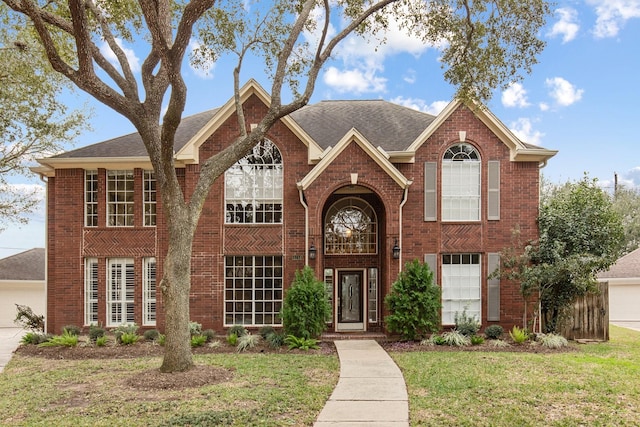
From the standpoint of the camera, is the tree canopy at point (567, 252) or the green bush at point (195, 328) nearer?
the tree canopy at point (567, 252)

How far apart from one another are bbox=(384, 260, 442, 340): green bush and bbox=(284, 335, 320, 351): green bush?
2.30 m

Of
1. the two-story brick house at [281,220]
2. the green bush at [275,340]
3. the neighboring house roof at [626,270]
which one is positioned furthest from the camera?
the neighboring house roof at [626,270]

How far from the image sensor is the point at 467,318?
15.5 m

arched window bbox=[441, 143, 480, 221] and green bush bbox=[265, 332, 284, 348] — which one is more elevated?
arched window bbox=[441, 143, 480, 221]

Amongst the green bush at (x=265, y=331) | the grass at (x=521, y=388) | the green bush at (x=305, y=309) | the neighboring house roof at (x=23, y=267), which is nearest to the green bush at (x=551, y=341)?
the grass at (x=521, y=388)

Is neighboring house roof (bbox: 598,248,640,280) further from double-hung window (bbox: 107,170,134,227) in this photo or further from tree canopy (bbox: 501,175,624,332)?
double-hung window (bbox: 107,170,134,227)

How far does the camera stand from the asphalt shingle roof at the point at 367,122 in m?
16.7

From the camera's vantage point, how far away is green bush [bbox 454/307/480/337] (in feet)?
48.0

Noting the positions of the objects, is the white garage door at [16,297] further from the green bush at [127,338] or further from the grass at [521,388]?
the grass at [521,388]

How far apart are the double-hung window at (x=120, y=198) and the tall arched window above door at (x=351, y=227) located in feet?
21.1

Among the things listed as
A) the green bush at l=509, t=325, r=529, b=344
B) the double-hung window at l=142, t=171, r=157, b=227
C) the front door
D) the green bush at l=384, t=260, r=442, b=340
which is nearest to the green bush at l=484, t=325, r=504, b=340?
the green bush at l=509, t=325, r=529, b=344

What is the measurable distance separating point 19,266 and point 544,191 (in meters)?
33.3

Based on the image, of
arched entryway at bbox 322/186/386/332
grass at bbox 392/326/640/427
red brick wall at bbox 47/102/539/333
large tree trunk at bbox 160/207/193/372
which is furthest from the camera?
arched entryway at bbox 322/186/386/332

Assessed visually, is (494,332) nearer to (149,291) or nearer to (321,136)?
(321,136)
